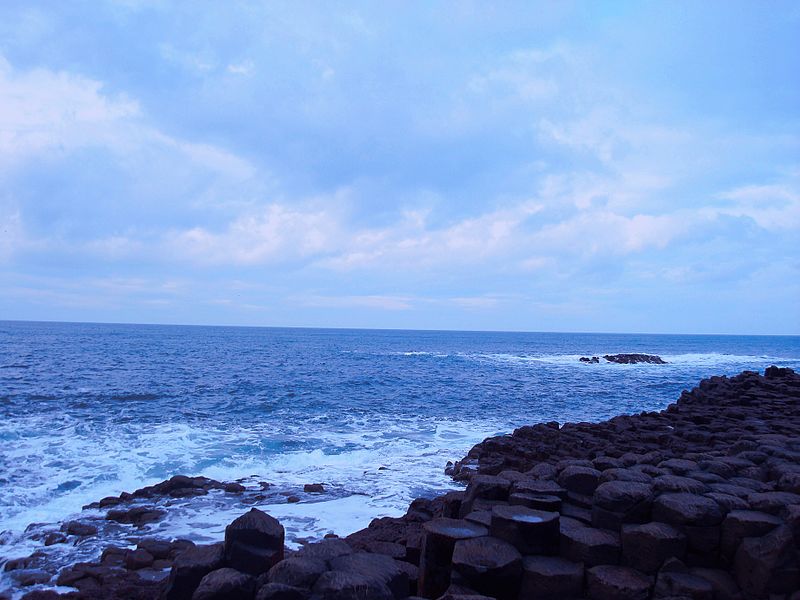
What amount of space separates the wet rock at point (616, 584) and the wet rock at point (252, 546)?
285 cm

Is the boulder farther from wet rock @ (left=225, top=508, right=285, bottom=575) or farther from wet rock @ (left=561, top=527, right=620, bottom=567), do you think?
wet rock @ (left=561, top=527, right=620, bottom=567)

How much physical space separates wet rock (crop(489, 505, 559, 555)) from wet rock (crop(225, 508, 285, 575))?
2.12 m

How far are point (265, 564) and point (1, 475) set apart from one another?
34.8 ft

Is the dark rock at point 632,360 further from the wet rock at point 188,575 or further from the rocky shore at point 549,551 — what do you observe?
the wet rock at point 188,575

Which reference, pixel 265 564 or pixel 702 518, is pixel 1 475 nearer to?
pixel 265 564

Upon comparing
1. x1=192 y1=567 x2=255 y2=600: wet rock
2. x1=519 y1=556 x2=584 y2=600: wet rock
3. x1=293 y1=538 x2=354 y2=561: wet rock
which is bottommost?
x1=519 y1=556 x2=584 y2=600: wet rock

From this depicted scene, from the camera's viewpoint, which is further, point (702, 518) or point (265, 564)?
point (702, 518)

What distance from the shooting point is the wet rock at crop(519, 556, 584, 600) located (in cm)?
510

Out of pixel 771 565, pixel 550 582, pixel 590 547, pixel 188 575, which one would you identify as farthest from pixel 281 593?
pixel 771 565

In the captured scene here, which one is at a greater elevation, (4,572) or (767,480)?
(767,480)

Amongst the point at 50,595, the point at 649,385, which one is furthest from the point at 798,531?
the point at 649,385

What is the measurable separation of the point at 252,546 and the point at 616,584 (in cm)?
324

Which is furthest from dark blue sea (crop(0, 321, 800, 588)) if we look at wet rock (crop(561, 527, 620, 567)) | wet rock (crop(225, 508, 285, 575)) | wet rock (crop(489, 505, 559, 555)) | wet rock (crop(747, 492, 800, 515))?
wet rock (crop(747, 492, 800, 515))

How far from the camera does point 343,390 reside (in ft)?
101
